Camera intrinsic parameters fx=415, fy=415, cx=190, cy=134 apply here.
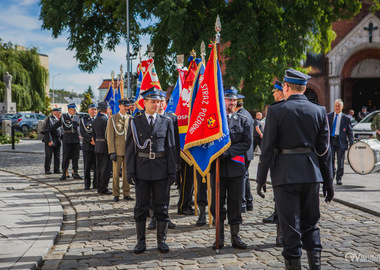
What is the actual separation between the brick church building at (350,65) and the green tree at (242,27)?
41.4 feet

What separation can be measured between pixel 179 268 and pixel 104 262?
0.91 meters

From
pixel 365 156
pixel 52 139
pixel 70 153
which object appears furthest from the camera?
pixel 52 139

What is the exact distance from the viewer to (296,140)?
409cm

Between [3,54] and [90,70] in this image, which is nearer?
[90,70]

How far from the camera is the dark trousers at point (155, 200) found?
17.3 ft

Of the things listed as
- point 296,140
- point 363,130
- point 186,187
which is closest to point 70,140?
point 186,187

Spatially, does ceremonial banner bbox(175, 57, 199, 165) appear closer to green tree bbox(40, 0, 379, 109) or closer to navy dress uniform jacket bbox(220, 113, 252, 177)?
navy dress uniform jacket bbox(220, 113, 252, 177)

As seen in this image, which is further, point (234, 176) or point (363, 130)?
point (363, 130)

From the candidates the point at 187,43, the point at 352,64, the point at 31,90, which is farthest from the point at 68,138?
the point at 31,90

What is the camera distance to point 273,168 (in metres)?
4.25

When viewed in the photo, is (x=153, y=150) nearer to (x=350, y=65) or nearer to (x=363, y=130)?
(x=363, y=130)

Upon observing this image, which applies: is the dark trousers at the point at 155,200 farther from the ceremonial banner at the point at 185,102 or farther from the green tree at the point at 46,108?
the green tree at the point at 46,108

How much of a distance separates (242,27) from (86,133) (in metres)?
8.27

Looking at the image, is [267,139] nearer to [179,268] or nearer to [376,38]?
[179,268]
